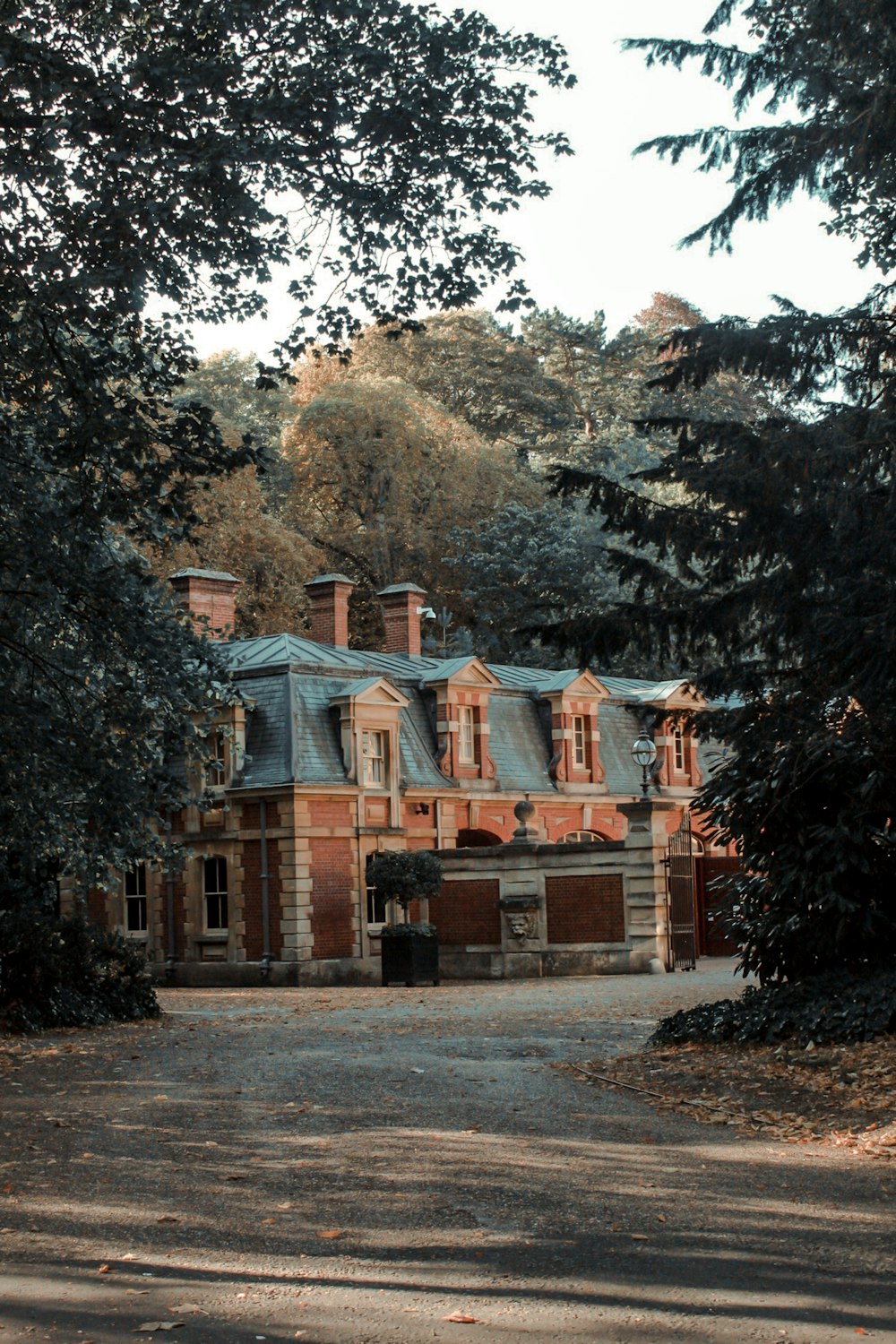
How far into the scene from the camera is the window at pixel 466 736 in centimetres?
3606

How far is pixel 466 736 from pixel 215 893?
23.1 ft

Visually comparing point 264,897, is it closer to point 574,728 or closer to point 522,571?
point 574,728

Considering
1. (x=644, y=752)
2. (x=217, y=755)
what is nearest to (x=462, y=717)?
(x=217, y=755)

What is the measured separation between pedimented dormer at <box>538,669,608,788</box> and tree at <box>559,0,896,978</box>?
79.5ft

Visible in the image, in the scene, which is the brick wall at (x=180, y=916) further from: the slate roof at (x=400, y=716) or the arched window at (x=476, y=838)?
the arched window at (x=476, y=838)

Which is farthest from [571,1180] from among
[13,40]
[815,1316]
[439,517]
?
[439,517]

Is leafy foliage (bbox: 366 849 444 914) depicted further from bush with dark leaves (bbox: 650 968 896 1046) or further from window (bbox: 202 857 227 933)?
bush with dark leaves (bbox: 650 968 896 1046)

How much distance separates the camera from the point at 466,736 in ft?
119

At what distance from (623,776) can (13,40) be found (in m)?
32.3

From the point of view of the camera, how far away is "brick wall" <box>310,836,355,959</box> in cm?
3175

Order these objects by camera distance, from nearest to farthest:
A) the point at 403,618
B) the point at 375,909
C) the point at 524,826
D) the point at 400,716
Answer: the point at 524,826, the point at 375,909, the point at 400,716, the point at 403,618

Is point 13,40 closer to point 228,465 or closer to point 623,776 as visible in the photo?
point 228,465

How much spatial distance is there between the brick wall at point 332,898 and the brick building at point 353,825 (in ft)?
0.12

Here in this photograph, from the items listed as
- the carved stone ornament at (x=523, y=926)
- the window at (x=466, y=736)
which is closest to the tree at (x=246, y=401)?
the window at (x=466, y=736)
